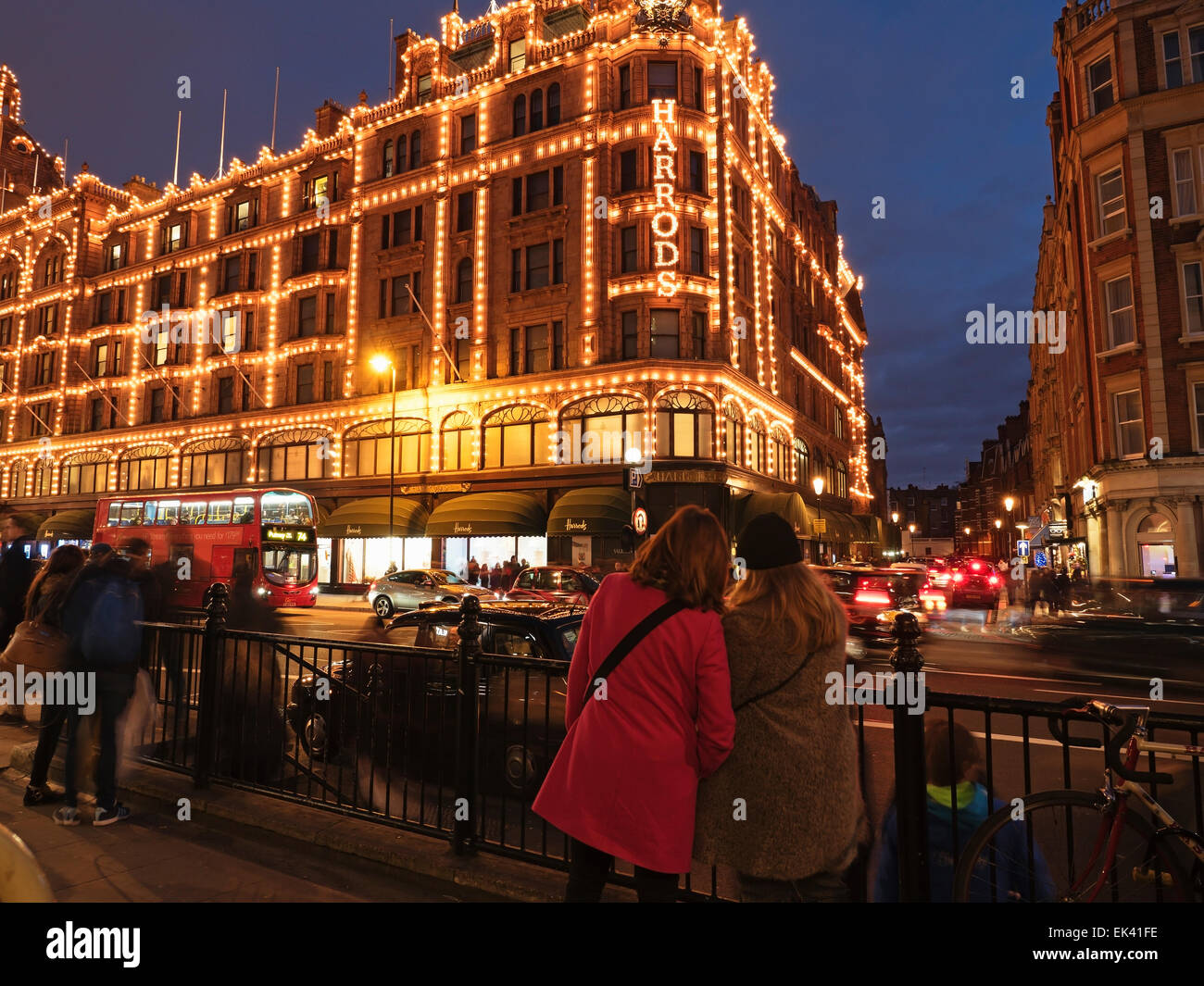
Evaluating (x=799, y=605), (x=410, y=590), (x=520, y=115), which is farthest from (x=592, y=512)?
(x=799, y=605)

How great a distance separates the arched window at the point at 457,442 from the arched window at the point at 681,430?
8.97 metres

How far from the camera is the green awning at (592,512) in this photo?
28000mm

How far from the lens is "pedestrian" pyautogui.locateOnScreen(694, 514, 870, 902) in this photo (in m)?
2.55

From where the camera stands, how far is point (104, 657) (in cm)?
531

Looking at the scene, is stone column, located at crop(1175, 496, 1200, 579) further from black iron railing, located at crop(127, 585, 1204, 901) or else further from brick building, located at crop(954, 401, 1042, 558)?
brick building, located at crop(954, 401, 1042, 558)

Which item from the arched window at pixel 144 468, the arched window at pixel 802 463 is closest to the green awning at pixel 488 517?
the arched window at pixel 802 463

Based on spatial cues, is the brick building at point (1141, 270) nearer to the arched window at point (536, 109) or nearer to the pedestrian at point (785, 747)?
the arched window at point (536, 109)

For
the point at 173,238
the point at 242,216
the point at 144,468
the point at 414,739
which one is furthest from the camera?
the point at 173,238

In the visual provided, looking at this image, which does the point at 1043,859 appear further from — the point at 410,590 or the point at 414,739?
the point at 410,590

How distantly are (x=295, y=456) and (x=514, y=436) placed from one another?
13.8m

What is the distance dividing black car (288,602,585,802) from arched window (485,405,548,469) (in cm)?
2403

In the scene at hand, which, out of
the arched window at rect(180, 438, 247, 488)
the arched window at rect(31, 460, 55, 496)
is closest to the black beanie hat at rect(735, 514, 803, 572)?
the arched window at rect(180, 438, 247, 488)
